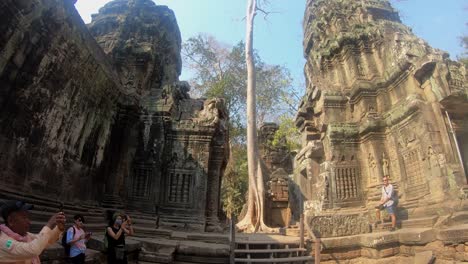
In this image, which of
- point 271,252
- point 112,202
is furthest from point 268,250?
point 112,202

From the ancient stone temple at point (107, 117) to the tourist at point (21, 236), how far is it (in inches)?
139

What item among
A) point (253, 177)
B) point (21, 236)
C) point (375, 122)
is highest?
point (375, 122)

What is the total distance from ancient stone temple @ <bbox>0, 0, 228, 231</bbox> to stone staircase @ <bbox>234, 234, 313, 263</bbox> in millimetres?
1903

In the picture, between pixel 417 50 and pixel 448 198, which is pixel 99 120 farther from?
pixel 417 50

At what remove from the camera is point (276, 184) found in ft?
45.9

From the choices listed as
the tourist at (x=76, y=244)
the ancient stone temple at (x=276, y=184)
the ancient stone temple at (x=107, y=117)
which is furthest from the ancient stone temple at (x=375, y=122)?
the tourist at (x=76, y=244)

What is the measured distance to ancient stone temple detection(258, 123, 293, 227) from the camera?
44.3ft

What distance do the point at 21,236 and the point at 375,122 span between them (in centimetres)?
974

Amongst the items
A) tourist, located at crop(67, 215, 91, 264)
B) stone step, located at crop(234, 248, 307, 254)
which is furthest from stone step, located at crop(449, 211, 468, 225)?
tourist, located at crop(67, 215, 91, 264)

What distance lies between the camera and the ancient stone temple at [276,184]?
Answer: 44.3 feet

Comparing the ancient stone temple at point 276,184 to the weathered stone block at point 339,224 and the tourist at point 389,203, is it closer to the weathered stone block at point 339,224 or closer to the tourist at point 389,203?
the weathered stone block at point 339,224

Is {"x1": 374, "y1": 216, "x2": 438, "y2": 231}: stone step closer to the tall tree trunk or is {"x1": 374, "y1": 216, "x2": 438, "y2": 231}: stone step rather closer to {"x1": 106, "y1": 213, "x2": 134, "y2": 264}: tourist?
the tall tree trunk

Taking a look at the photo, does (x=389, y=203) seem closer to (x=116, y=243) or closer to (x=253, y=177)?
(x=253, y=177)

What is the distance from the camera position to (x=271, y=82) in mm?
23562
